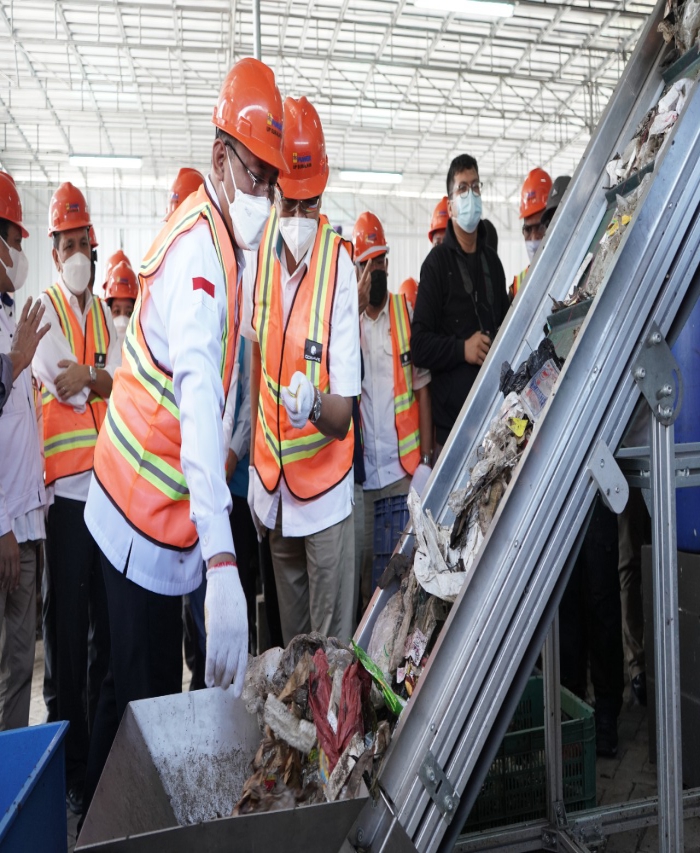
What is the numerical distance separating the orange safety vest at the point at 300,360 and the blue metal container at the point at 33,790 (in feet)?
3.81

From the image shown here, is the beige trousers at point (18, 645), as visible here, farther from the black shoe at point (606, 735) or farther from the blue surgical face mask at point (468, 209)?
the blue surgical face mask at point (468, 209)

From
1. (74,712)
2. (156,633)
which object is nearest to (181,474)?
(156,633)

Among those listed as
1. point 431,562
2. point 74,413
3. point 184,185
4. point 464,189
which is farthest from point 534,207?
point 431,562

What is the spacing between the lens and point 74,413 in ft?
10.1

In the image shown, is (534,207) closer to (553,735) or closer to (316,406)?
(316,406)

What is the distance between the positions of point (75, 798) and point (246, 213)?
6.71ft

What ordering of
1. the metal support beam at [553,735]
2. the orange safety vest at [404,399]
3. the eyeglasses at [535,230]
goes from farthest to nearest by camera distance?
the orange safety vest at [404,399] → the eyeglasses at [535,230] → the metal support beam at [553,735]

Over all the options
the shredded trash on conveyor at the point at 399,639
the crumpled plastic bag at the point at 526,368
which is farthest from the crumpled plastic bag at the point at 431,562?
the crumpled plastic bag at the point at 526,368

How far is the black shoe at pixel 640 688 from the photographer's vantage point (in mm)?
3496

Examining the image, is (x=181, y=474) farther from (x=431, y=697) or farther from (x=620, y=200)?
(x=620, y=200)

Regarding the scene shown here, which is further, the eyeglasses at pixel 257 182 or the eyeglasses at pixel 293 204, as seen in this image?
the eyeglasses at pixel 293 204

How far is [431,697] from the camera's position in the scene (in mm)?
1392

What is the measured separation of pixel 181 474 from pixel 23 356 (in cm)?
110

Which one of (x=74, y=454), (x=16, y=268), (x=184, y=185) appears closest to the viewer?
(x=16, y=268)
